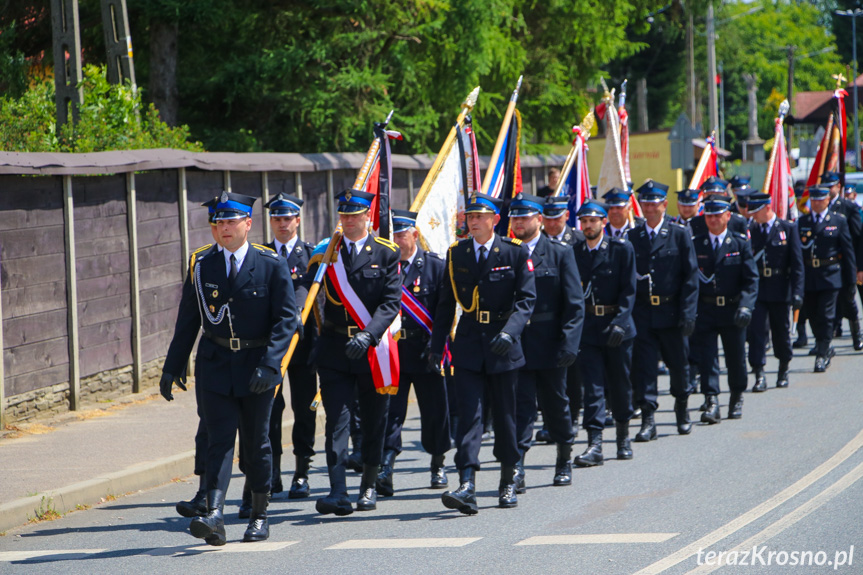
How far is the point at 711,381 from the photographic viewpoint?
1145 cm

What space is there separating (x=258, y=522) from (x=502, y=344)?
6.25 ft

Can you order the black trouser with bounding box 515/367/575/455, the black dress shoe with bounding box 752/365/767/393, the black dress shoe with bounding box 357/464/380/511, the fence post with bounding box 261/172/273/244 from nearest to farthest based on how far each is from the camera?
the black dress shoe with bounding box 357/464/380/511 → the black trouser with bounding box 515/367/575/455 → the black dress shoe with bounding box 752/365/767/393 → the fence post with bounding box 261/172/273/244

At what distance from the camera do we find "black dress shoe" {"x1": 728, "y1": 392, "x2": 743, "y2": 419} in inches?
452

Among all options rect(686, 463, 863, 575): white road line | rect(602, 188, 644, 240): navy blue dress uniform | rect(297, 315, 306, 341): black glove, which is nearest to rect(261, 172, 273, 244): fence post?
rect(602, 188, 644, 240): navy blue dress uniform

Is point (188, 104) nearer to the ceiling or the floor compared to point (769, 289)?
nearer to the ceiling

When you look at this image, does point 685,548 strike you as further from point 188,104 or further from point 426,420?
point 188,104

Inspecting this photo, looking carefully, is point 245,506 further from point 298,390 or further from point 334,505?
point 298,390

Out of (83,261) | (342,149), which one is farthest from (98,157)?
(342,149)

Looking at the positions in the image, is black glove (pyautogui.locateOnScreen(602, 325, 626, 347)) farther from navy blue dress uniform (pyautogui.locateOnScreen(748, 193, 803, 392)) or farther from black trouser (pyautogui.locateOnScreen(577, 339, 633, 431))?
navy blue dress uniform (pyautogui.locateOnScreen(748, 193, 803, 392))

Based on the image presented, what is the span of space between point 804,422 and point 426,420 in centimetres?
386

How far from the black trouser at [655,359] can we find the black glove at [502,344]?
3.02 meters

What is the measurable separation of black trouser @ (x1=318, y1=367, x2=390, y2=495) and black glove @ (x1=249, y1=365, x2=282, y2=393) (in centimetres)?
97

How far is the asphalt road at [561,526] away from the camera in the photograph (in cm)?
668

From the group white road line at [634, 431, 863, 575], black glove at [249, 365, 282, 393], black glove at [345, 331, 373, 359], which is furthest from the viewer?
black glove at [345, 331, 373, 359]
